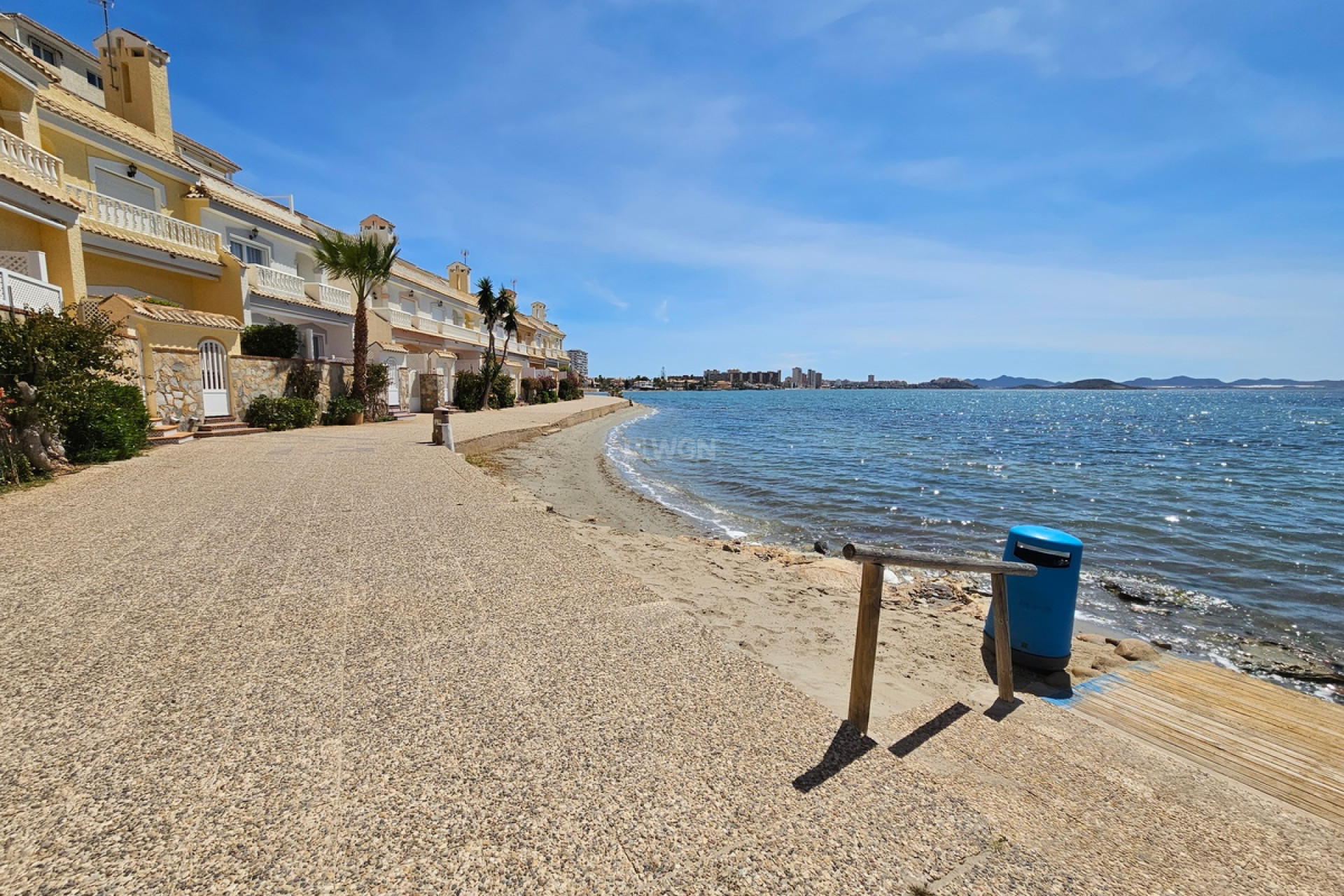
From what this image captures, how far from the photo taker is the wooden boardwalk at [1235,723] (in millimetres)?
3561

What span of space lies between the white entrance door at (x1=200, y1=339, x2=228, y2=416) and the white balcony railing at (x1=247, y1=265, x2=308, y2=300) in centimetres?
520

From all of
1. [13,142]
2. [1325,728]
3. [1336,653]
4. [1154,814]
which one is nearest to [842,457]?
[1336,653]

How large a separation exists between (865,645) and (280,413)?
18.9 meters

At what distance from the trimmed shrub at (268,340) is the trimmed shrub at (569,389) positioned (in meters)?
32.9

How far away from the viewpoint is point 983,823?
2379 millimetres

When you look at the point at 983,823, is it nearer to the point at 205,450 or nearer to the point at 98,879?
the point at 98,879

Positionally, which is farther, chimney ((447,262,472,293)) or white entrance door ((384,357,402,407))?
chimney ((447,262,472,293))

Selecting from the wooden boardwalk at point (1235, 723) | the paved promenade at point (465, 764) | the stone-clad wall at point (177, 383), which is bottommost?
the wooden boardwalk at point (1235, 723)

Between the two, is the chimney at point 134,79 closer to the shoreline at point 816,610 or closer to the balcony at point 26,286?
the balcony at point 26,286

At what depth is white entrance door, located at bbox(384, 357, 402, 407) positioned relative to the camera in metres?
23.6

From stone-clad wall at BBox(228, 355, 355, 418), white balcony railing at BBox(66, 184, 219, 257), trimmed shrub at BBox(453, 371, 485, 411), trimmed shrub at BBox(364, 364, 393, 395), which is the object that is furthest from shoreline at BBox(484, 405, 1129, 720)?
trimmed shrub at BBox(453, 371, 485, 411)

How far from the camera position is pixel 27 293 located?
388 inches

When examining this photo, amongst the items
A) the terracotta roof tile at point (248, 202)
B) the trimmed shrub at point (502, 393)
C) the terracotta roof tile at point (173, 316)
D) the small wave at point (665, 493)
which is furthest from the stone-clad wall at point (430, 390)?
the terracotta roof tile at point (173, 316)

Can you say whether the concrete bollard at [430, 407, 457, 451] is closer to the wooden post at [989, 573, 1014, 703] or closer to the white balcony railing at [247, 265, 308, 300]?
the white balcony railing at [247, 265, 308, 300]
